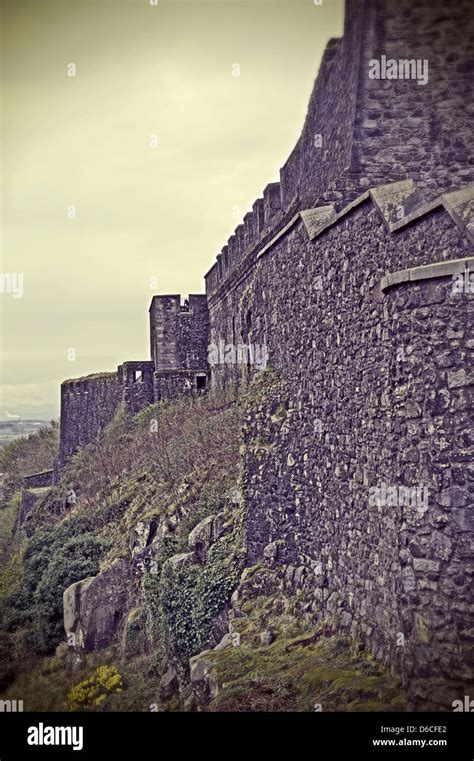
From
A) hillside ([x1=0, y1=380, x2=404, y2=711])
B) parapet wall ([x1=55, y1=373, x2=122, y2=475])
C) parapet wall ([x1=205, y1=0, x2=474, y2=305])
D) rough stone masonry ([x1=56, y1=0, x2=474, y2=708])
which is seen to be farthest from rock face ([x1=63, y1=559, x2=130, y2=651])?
parapet wall ([x1=55, y1=373, x2=122, y2=475])

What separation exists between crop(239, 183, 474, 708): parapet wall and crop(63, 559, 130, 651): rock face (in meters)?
3.05

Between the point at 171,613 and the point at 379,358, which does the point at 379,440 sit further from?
the point at 171,613

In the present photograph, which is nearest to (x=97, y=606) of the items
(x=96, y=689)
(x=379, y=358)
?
(x=96, y=689)

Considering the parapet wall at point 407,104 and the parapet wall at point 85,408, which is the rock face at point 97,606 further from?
the parapet wall at point 85,408

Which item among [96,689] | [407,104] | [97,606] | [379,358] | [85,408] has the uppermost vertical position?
[407,104]

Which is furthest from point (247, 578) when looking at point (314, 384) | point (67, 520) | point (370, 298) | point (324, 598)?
point (67, 520)

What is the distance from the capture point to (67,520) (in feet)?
56.9

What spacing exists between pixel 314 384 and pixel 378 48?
4.41 metres

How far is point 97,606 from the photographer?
12125mm

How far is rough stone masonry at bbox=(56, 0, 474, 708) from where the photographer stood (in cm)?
576

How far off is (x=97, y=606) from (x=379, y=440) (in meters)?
6.87

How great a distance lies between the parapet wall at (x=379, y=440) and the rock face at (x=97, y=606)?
120 inches

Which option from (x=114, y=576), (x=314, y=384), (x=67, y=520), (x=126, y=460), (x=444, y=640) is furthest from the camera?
(x=126, y=460)
